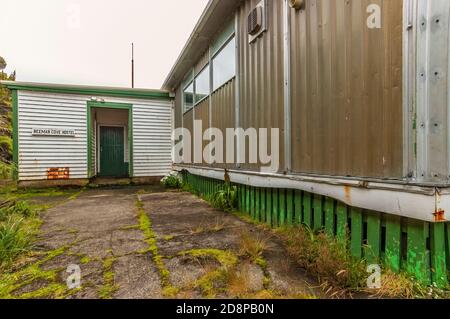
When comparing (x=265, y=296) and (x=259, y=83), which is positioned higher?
(x=259, y=83)

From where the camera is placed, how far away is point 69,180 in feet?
23.5

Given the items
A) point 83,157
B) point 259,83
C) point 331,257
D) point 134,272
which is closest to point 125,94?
point 83,157

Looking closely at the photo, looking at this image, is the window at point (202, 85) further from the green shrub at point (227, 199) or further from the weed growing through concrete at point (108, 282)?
the weed growing through concrete at point (108, 282)

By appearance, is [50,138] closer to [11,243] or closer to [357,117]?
[11,243]

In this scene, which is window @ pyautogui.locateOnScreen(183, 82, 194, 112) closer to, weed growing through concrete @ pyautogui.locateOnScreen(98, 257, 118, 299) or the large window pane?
the large window pane

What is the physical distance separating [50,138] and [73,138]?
0.58 m

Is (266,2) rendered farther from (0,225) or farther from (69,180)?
(69,180)

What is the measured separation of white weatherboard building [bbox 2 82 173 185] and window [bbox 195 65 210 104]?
2.81 meters

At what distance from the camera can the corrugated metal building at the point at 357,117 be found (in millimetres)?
1306

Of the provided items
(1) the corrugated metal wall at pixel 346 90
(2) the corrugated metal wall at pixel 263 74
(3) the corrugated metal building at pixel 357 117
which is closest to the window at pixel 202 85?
(2) the corrugated metal wall at pixel 263 74

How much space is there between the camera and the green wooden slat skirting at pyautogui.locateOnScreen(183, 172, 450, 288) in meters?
1.38

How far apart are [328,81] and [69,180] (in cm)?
780

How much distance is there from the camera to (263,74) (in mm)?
3025

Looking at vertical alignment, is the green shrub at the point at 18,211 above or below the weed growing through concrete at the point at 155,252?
above
